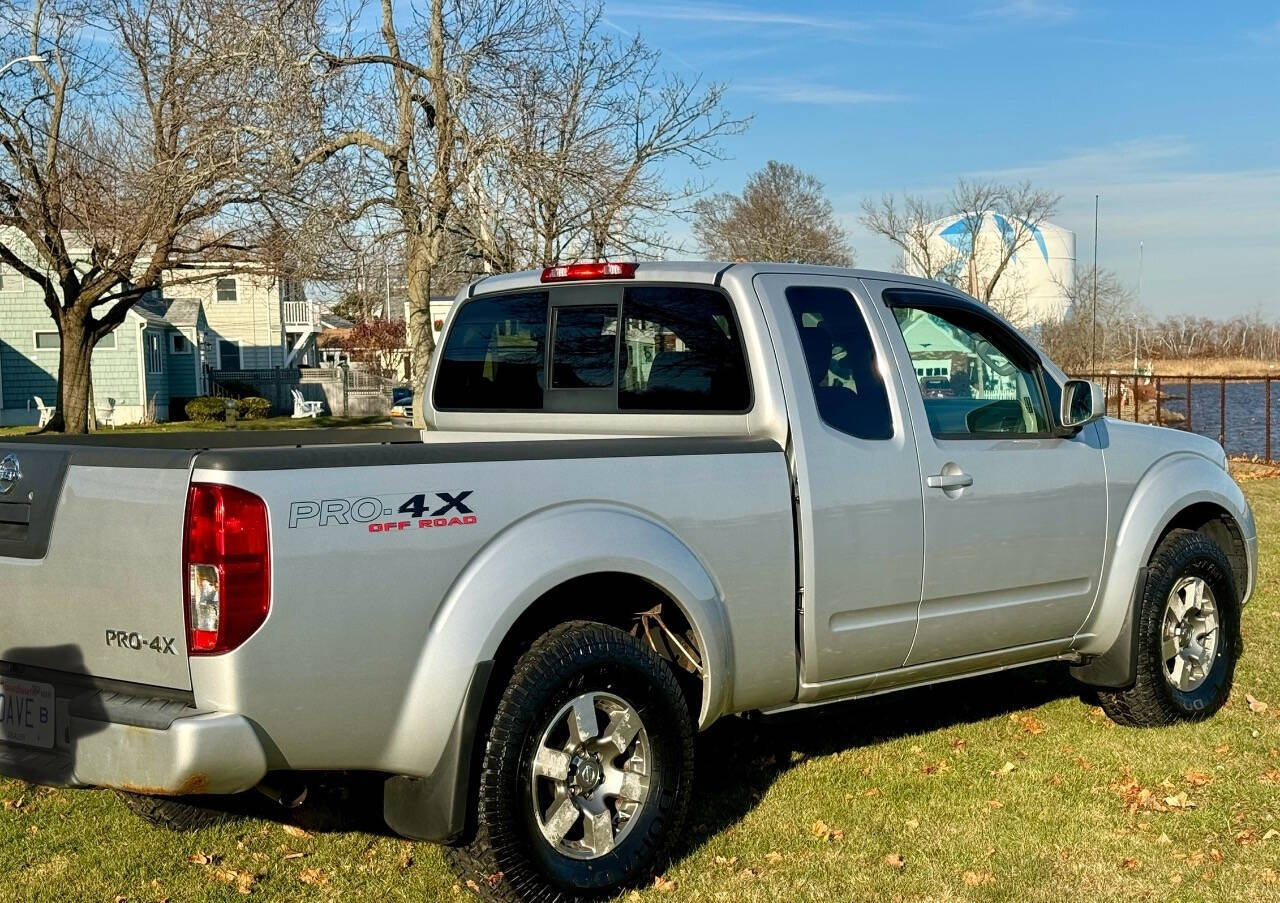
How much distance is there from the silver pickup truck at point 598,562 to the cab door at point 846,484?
0.04ft

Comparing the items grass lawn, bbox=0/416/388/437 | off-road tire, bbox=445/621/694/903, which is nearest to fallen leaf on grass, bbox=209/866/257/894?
off-road tire, bbox=445/621/694/903

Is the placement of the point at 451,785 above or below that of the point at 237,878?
above

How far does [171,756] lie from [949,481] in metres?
3.05

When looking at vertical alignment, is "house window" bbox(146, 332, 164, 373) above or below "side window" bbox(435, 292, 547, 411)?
above

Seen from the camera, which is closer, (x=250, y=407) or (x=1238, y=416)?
(x=250, y=407)

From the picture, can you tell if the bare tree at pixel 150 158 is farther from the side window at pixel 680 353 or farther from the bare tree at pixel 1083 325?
the bare tree at pixel 1083 325

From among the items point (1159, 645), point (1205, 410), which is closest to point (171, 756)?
point (1159, 645)

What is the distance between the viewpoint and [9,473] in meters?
4.07

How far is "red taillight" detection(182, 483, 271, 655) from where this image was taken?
11.6 ft

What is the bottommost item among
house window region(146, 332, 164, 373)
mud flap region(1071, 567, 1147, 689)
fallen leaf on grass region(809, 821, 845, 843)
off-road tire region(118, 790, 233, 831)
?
fallen leaf on grass region(809, 821, 845, 843)

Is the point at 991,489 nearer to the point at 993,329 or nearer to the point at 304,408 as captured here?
the point at 993,329

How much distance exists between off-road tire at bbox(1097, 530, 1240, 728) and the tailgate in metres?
4.24

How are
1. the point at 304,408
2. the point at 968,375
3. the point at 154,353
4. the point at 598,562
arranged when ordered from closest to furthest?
the point at 598,562
the point at 968,375
the point at 154,353
the point at 304,408

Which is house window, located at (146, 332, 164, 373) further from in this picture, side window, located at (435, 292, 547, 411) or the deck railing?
side window, located at (435, 292, 547, 411)
